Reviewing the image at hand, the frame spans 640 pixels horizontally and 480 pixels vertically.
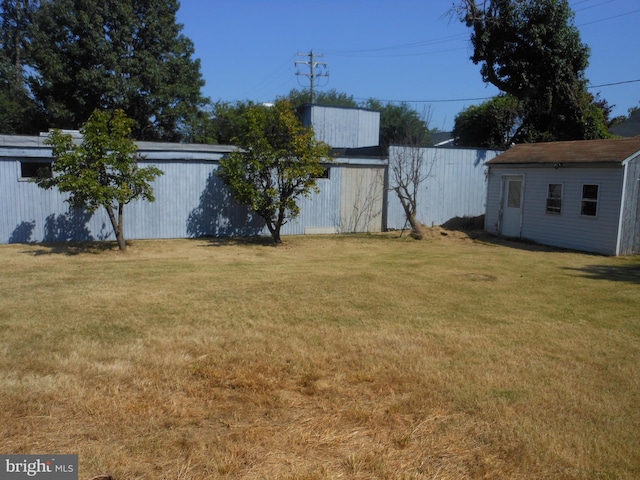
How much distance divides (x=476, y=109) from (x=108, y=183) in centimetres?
1994

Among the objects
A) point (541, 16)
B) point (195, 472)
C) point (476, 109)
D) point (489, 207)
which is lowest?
point (195, 472)

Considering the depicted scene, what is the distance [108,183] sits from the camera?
1264 cm

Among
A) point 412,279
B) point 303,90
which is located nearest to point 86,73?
point 412,279

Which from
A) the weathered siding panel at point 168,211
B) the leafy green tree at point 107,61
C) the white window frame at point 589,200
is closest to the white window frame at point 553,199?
the white window frame at point 589,200

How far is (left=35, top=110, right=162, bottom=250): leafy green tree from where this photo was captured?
38.7 ft

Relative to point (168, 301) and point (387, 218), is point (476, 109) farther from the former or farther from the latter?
point (168, 301)

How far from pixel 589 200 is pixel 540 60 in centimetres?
1156

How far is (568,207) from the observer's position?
15.1 metres

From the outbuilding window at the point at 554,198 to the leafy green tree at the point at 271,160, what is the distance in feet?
22.5

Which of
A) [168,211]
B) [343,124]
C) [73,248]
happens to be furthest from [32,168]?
[343,124]

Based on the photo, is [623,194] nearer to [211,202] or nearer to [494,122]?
[211,202]

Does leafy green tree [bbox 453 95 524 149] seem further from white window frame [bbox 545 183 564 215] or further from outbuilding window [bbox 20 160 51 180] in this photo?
outbuilding window [bbox 20 160 51 180]
